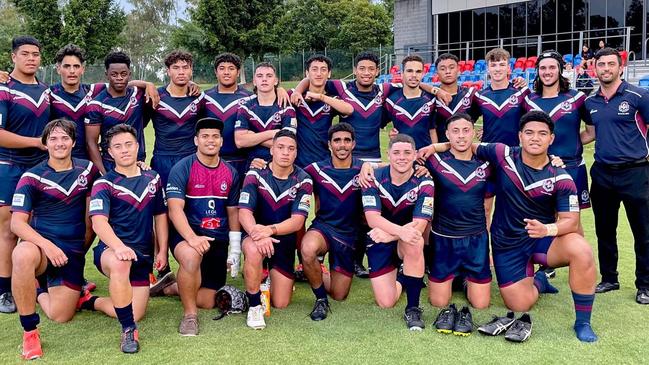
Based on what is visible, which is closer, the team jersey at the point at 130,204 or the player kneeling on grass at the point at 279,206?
the team jersey at the point at 130,204

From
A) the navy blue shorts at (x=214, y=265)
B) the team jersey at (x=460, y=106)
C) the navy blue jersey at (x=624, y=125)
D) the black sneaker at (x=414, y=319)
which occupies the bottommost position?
the black sneaker at (x=414, y=319)

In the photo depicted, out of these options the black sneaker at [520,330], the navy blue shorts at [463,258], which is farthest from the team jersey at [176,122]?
the black sneaker at [520,330]

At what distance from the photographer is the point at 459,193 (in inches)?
203

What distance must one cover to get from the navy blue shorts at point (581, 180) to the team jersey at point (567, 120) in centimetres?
5

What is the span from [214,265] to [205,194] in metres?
0.66

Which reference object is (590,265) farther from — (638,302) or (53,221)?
(53,221)

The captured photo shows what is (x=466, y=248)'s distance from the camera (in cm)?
517

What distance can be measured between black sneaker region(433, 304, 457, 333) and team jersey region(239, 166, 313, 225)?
145cm

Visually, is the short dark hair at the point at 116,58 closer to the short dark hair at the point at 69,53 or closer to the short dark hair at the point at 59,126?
the short dark hair at the point at 69,53

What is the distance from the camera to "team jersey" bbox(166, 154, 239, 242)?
5043 millimetres

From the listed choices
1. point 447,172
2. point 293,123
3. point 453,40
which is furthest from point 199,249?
point 453,40

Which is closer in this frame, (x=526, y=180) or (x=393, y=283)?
(x=526, y=180)

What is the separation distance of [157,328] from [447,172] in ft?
9.20

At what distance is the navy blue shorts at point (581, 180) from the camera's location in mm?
5500
